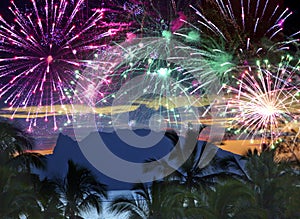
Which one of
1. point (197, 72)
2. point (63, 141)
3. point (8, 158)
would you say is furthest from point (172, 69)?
point (63, 141)

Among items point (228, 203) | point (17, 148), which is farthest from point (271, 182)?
point (17, 148)

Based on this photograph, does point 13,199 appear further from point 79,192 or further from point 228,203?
point 79,192

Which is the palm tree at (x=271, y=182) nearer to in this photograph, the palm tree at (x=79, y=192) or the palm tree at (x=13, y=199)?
the palm tree at (x=79, y=192)

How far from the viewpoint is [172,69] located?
101ft

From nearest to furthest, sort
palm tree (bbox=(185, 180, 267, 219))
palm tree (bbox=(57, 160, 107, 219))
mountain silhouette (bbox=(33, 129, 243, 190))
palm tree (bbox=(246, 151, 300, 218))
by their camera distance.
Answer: palm tree (bbox=(185, 180, 267, 219)) < palm tree (bbox=(246, 151, 300, 218)) < palm tree (bbox=(57, 160, 107, 219)) < mountain silhouette (bbox=(33, 129, 243, 190))

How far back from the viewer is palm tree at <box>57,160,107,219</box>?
36062mm

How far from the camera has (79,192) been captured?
119ft

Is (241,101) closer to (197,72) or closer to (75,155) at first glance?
(197,72)

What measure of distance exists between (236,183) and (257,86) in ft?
14.1

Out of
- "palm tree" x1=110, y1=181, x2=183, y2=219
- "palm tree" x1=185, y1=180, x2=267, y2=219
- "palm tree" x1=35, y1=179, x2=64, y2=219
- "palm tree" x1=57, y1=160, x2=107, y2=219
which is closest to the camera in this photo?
"palm tree" x1=185, y1=180, x2=267, y2=219

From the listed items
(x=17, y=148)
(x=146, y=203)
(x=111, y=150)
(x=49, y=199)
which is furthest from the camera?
(x=111, y=150)

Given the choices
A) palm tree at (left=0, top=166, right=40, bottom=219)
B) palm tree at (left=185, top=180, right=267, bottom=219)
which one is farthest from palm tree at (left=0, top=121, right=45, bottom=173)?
palm tree at (left=185, top=180, right=267, bottom=219)

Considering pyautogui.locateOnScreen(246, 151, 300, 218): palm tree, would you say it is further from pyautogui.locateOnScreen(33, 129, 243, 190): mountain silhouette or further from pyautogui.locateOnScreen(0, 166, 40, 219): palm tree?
pyautogui.locateOnScreen(33, 129, 243, 190): mountain silhouette

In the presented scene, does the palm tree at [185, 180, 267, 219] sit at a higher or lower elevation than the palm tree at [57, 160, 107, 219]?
lower
